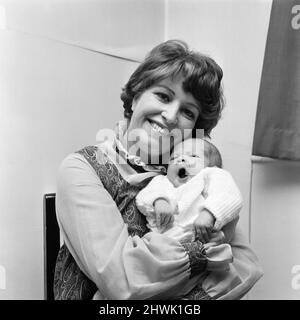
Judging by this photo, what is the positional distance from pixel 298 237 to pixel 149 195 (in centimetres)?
84

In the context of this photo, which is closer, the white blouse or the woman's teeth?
the white blouse

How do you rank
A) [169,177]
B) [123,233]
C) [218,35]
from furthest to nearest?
1. [218,35]
2. [169,177]
3. [123,233]

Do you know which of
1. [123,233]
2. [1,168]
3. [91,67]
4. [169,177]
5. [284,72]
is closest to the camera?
[123,233]

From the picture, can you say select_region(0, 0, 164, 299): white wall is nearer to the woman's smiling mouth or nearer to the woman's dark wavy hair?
the woman's dark wavy hair

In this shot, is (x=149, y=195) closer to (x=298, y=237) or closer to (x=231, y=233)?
(x=231, y=233)

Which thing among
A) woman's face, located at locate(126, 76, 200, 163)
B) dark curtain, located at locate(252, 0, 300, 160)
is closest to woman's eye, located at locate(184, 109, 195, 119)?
woman's face, located at locate(126, 76, 200, 163)

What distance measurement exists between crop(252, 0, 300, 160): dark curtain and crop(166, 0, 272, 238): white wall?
139 mm

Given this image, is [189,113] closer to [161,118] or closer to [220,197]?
[161,118]

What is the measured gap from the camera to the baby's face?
0.92 meters

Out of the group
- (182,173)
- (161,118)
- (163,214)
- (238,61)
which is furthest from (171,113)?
(238,61)

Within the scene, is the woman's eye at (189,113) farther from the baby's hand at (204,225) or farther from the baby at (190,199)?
the baby's hand at (204,225)

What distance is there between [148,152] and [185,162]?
9 centimetres

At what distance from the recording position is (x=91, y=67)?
153 centimetres
